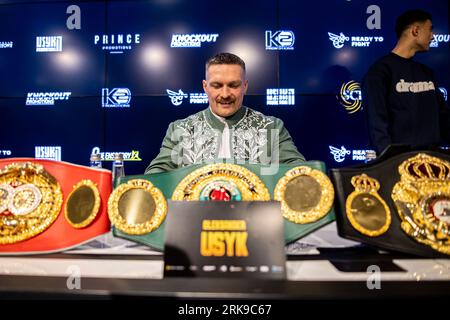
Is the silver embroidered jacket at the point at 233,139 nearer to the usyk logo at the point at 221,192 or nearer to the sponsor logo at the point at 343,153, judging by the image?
the usyk logo at the point at 221,192

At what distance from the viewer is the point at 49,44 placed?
8.56 feet

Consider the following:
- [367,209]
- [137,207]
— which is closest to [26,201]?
[137,207]

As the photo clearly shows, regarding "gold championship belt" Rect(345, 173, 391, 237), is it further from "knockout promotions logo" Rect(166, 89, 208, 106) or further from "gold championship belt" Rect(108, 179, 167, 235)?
"knockout promotions logo" Rect(166, 89, 208, 106)

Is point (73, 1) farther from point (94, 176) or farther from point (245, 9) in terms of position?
point (94, 176)

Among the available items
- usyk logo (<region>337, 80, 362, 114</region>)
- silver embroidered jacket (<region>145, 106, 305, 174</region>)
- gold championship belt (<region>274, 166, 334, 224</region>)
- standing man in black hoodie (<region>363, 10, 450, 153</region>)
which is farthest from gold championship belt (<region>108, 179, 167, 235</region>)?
usyk logo (<region>337, 80, 362, 114</region>)

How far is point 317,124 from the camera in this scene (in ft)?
8.12

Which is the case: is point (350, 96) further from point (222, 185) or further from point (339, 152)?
point (222, 185)

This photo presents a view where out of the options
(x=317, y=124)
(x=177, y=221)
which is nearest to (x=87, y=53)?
(x=317, y=124)

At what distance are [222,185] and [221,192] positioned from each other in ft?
0.05

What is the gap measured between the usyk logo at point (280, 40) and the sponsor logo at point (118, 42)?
3.50 feet

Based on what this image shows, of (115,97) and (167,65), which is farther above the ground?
(167,65)

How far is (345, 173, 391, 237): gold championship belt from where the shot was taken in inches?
20.8

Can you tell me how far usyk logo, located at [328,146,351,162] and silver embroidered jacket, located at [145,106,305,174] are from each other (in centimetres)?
116

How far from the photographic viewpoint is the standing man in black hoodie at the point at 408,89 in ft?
5.21
